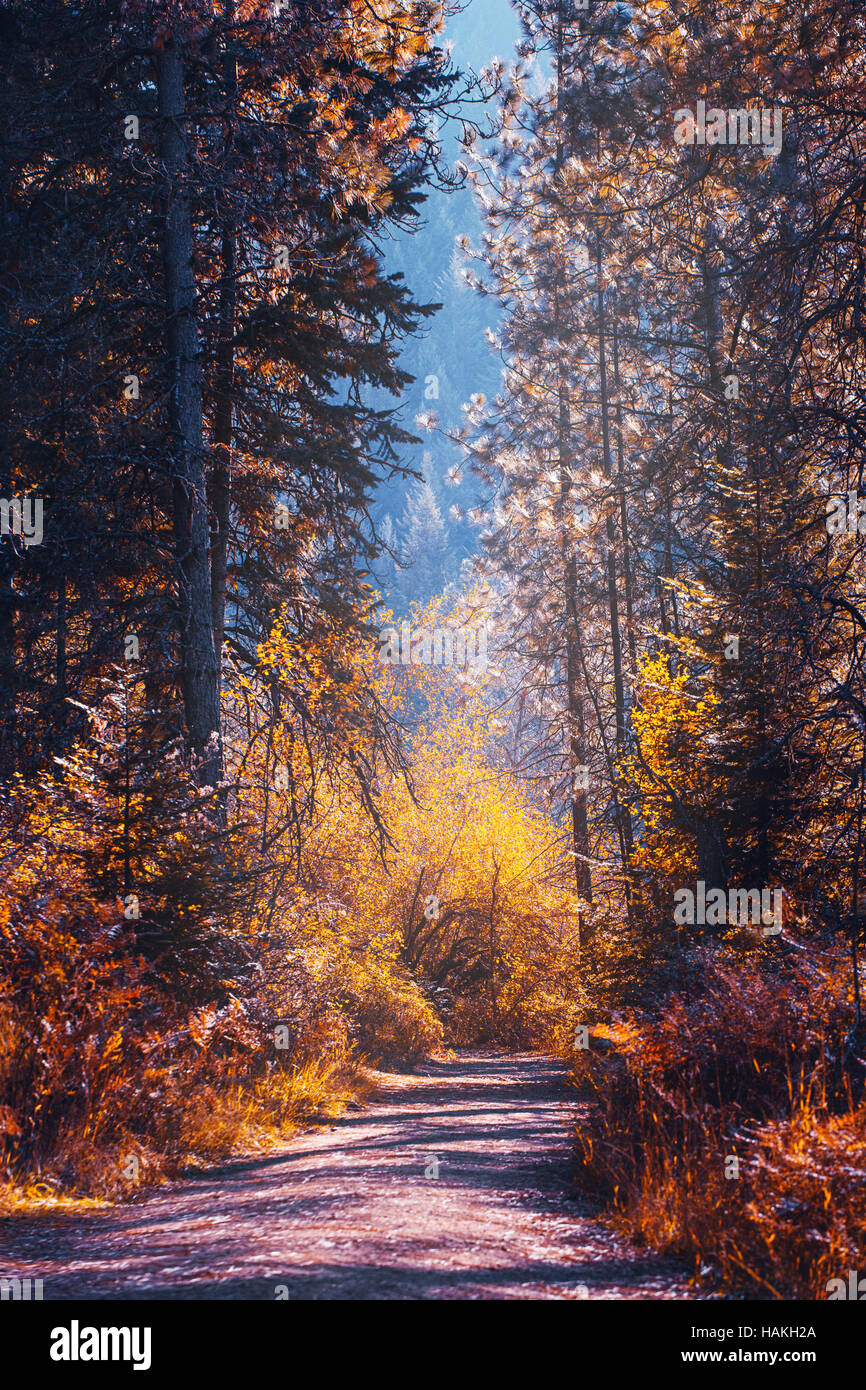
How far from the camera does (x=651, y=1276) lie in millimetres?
4090

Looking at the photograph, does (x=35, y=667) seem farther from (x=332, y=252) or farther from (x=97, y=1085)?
(x=332, y=252)

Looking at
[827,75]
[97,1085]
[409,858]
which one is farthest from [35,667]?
[409,858]

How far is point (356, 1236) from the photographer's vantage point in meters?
4.34

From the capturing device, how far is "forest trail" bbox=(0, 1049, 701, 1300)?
3.72m

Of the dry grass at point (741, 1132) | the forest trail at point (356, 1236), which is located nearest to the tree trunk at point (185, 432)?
the forest trail at point (356, 1236)

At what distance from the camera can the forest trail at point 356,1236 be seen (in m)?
3.72

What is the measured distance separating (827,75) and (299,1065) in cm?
1047
